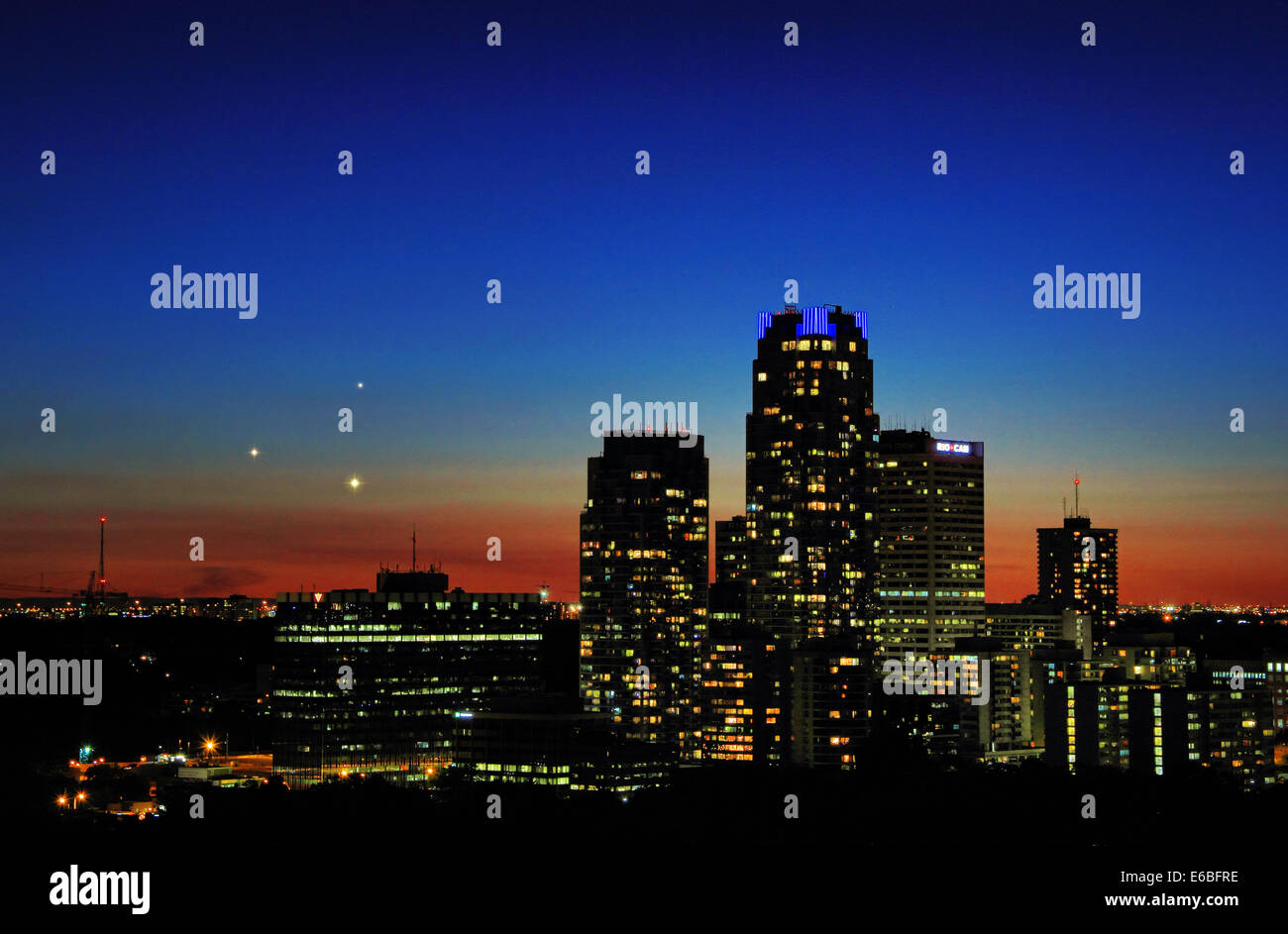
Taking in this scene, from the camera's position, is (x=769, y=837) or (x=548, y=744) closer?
(x=769, y=837)

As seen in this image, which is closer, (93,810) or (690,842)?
(690,842)
